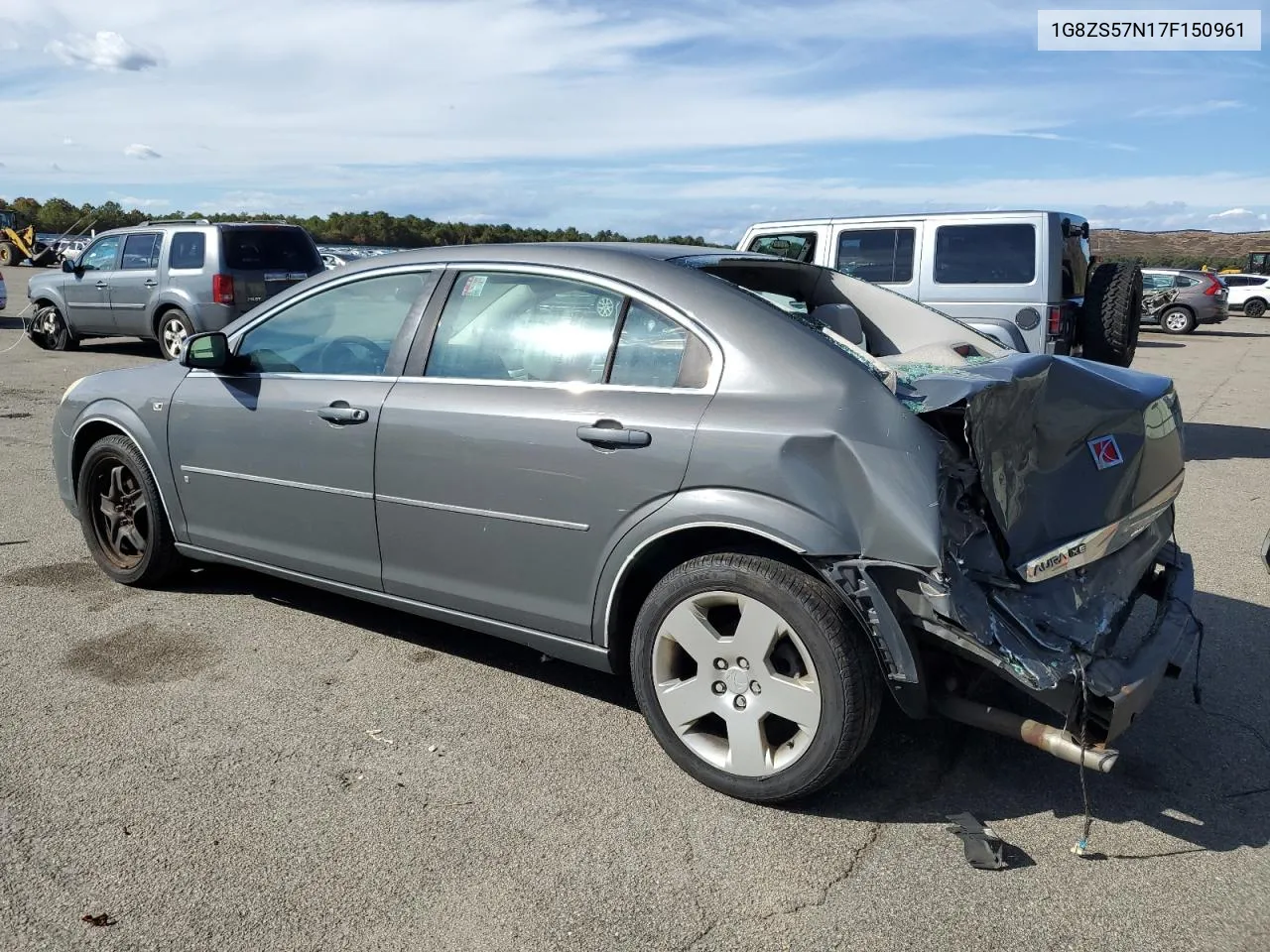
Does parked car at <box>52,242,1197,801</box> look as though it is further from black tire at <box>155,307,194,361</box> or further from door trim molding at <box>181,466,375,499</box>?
black tire at <box>155,307,194,361</box>

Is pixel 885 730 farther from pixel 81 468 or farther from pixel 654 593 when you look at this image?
pixel 81 468

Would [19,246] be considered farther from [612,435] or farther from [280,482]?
[612,435]

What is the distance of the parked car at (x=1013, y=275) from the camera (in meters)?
8.98

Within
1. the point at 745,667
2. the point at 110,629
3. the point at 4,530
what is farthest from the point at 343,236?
the point at 745,667

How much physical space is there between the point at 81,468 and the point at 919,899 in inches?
171

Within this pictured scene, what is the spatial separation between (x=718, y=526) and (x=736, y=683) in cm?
49

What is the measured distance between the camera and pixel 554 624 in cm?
361

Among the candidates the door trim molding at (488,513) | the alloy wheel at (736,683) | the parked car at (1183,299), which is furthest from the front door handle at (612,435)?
the parked car at (1183,299)

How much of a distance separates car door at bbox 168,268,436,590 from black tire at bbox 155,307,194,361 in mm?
9335

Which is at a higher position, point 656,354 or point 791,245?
point 791,245

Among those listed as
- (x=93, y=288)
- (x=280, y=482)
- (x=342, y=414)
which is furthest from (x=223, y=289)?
(x=342, y=414)

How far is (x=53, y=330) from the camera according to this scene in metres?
15.0

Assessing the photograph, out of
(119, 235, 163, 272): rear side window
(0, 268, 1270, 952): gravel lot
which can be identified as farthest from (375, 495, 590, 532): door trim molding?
(119, 235, 163, 272): rear side window

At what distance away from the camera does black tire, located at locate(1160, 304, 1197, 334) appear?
2670 cm
